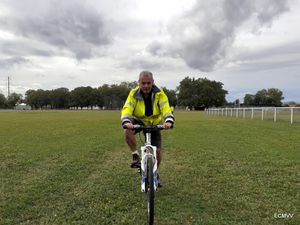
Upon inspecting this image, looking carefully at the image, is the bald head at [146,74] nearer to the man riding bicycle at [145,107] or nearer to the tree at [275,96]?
the man riding bicycle at [145,107]

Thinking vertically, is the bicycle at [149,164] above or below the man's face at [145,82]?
below

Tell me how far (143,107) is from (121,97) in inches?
5122

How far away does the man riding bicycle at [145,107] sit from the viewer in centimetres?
483

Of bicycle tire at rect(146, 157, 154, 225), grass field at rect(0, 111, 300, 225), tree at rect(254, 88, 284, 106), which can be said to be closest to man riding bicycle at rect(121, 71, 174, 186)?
bicycle tire at rect(146, 157, 154, 225)

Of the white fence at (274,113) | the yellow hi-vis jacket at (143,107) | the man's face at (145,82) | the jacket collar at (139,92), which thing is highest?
the man's face at (145,82)

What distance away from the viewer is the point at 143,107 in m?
5.05

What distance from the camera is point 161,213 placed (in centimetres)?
446

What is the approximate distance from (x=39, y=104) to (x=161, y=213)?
160 metres

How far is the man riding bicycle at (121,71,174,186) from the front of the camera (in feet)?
15.9

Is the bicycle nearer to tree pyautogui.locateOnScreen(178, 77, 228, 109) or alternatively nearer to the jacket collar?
the jacket collar

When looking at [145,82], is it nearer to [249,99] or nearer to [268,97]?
[268,97]

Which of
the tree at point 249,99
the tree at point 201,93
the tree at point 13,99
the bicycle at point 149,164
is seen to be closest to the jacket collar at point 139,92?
the bicycle at point 149,164

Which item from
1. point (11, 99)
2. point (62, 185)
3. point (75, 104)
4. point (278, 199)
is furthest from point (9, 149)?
point (11, 99)

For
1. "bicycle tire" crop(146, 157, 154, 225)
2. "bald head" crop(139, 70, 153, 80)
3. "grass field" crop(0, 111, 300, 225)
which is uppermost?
"bald head" crop(139, 70, 153, 80)
